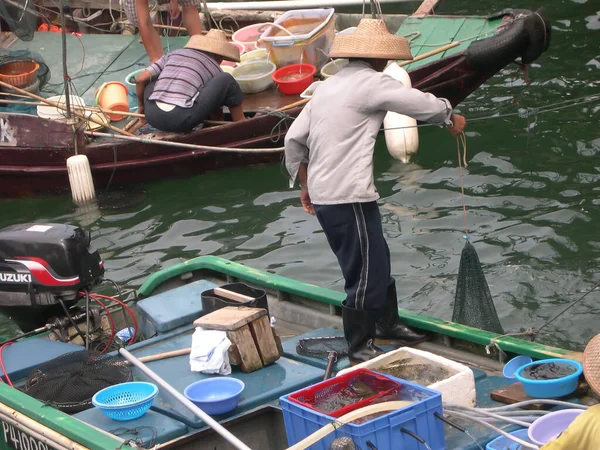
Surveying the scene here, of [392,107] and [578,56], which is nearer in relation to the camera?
[392,107]

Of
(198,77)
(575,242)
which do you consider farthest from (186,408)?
(198,77)

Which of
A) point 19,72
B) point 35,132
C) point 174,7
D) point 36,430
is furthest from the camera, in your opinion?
point 19,72

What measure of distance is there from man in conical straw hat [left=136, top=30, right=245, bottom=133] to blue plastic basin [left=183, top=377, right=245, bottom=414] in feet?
17.5

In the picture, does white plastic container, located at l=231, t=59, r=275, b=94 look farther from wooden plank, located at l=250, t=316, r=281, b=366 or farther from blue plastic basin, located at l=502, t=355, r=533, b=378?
blue plastic basin, located at l=502, t=355, r=533, b=378

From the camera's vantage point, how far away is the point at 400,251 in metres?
8.41

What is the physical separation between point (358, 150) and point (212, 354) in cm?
131

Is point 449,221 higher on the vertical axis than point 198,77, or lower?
lower

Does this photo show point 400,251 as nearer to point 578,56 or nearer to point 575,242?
point 575,242

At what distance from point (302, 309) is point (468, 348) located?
129 cm

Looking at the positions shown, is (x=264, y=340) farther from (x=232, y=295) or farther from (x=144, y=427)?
(x=144, y=427)

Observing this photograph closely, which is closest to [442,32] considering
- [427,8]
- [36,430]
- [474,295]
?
[427,8]

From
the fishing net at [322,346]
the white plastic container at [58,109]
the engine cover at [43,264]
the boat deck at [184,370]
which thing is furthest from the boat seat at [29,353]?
the white plastic container at [58,109]

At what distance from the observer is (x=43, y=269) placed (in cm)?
586

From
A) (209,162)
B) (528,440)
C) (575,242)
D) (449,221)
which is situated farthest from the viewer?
(209,162)
